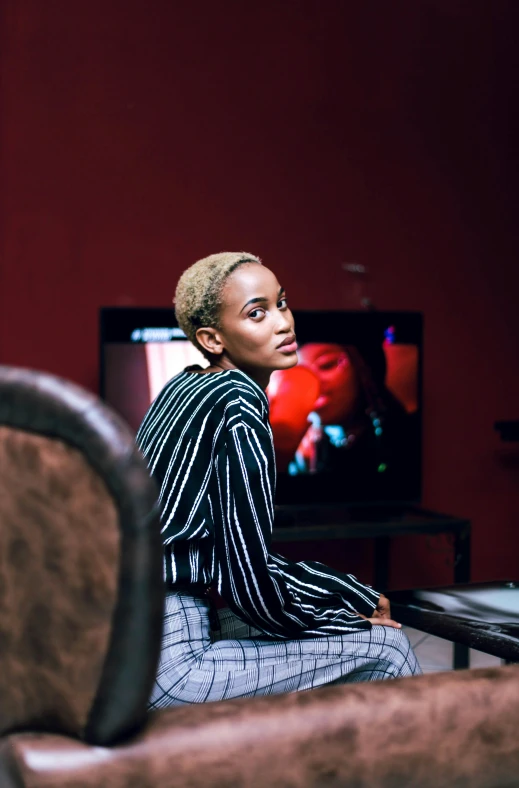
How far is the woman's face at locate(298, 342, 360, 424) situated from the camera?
3.61 m

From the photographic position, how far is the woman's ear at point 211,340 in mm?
1519

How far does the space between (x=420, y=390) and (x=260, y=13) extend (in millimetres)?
1657

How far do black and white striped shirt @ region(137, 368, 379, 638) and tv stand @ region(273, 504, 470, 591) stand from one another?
1931mm

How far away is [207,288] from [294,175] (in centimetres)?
246

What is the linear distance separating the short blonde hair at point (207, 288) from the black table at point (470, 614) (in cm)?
57

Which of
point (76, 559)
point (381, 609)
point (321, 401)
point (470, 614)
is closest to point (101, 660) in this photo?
point (76, 559)

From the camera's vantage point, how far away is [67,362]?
137 inches

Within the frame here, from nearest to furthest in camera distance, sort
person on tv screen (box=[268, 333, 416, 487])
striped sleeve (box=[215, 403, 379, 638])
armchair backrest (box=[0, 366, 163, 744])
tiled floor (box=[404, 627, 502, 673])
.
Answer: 1. armchair backrest (box=[0, 366, 163, 744])
2. striped sleeve (box=[215, 403, 379, 638])
3. tiled floor (box=[404, 627, 502, 673])
4. person on tv screen (box=[268, 333, 416, 487])

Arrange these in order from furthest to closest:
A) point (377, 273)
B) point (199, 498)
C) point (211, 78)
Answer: point (377, 273) → point (211, 78) → point (199, 498)

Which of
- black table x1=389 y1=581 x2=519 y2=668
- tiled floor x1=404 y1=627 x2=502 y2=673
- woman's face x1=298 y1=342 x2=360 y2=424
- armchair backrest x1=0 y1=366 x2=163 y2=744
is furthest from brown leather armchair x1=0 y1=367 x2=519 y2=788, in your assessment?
woman's face x1=298 y1=342 x2=360 y2=424

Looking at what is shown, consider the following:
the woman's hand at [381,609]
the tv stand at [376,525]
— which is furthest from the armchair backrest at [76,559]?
the tv stand at [376,525]

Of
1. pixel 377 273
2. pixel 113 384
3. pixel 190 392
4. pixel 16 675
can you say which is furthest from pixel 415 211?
pixel 16 675

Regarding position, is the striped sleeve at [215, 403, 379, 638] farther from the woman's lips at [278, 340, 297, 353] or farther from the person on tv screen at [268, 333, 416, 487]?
the person on tv screen at [268, 333, 416, 487]

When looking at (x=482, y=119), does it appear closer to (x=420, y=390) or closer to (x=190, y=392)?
(x=420, y=390)
